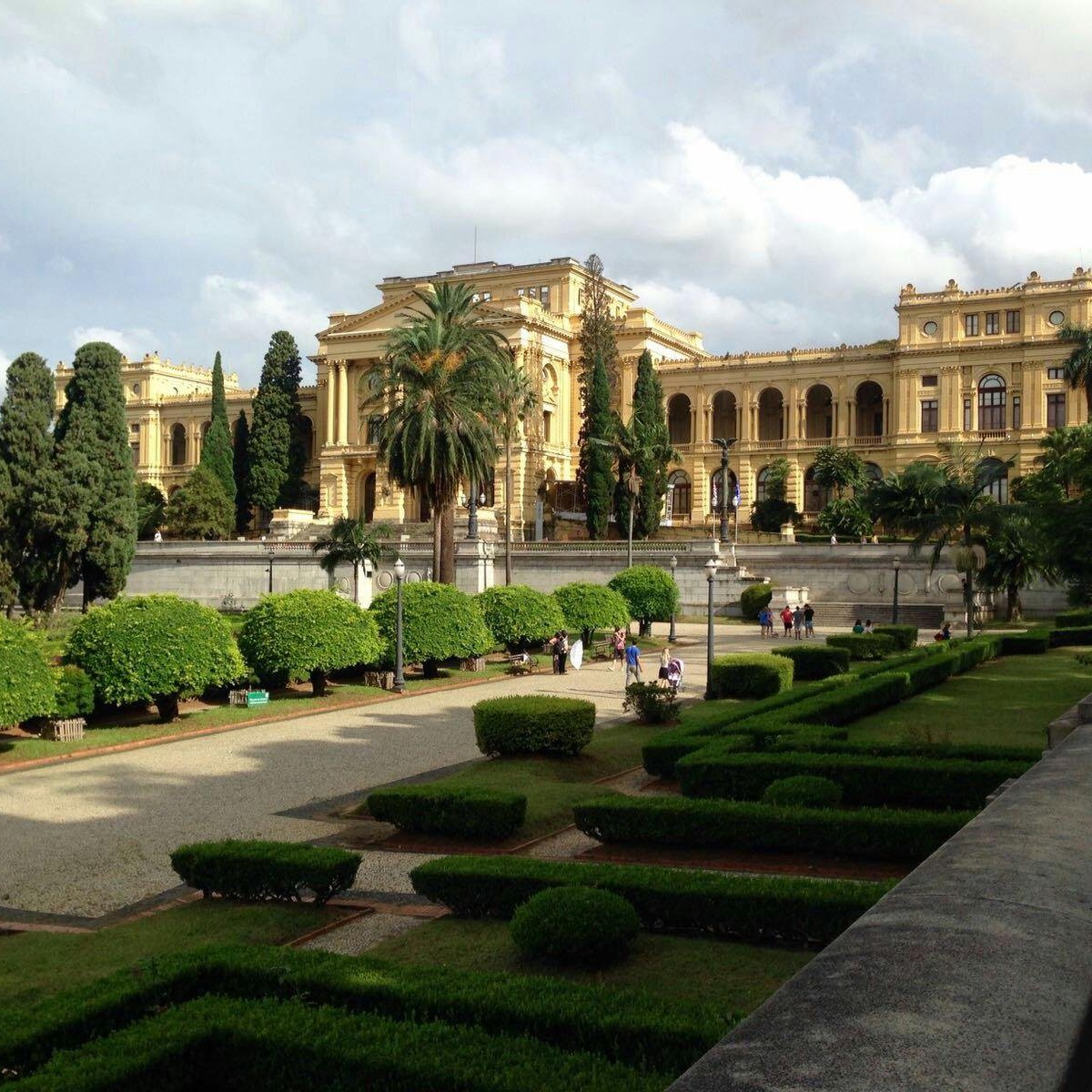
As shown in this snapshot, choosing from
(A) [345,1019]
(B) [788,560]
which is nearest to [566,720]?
(A) [345,1019]

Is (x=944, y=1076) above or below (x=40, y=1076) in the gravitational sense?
above

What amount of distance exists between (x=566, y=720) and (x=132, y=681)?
30.1 feet

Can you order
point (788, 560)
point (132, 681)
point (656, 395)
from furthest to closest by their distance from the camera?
point (656, 395)
point (788, 560)
point (132, 681)

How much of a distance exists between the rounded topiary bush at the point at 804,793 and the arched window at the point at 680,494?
2611 inches

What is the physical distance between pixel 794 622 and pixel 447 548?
1451 centimetres

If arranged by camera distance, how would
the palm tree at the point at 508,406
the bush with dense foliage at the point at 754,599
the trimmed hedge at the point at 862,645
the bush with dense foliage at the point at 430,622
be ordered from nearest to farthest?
the bush with dense foliage at the point at 430,622 → the trimmed hedge at the point at 862,645 → the palm tree at the point at 508,406 → the bush with dense foliage at the point at 754,599

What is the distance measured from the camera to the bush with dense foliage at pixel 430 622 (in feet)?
101

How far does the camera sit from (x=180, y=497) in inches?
2785

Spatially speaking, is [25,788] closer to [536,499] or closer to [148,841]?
[148,841]

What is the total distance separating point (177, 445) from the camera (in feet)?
319

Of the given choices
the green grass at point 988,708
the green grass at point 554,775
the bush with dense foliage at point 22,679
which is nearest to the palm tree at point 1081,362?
the green grass at point 988,708

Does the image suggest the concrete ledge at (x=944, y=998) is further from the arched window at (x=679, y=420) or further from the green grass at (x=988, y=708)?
the arched window at (x=679, y=420)

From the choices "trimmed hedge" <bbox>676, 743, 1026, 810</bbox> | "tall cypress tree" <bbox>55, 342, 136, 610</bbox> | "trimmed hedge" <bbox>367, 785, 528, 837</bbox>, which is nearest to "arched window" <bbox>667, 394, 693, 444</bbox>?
"tall cypress tree" <bbox>55, 342, 136, 610</bbox>

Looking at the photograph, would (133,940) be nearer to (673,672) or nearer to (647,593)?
(673,672)
